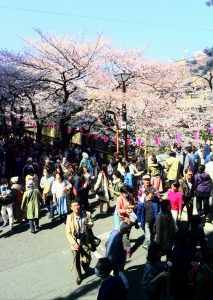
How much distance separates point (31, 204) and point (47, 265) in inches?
85.9

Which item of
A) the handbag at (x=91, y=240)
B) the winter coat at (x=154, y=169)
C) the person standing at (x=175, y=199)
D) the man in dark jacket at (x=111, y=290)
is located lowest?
the handbag at (x=91, y=240)

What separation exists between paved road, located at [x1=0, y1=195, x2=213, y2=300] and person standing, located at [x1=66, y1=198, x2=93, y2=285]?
38cm

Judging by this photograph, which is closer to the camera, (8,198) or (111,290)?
(111,290)

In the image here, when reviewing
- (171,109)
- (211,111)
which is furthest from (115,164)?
(211,111)

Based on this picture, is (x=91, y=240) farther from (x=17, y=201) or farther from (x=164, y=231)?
(x=17, y=201)

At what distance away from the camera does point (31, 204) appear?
Answer: 9266 mm

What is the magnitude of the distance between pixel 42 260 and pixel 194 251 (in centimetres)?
359

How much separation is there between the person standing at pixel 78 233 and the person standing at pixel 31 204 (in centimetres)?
281

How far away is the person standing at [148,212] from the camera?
7457mm

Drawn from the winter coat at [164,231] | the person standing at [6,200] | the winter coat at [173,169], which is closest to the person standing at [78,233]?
the winter coat at [164,231]

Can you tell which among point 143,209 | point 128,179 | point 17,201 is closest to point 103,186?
point 128,179

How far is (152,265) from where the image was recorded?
492 centimetres

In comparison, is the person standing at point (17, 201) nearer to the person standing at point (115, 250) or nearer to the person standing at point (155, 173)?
the person standing at point (155, 173)

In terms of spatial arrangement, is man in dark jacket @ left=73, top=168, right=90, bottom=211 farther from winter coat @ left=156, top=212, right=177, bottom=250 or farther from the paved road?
winter coat @ left=156, top=212, right=177, bottom=250
